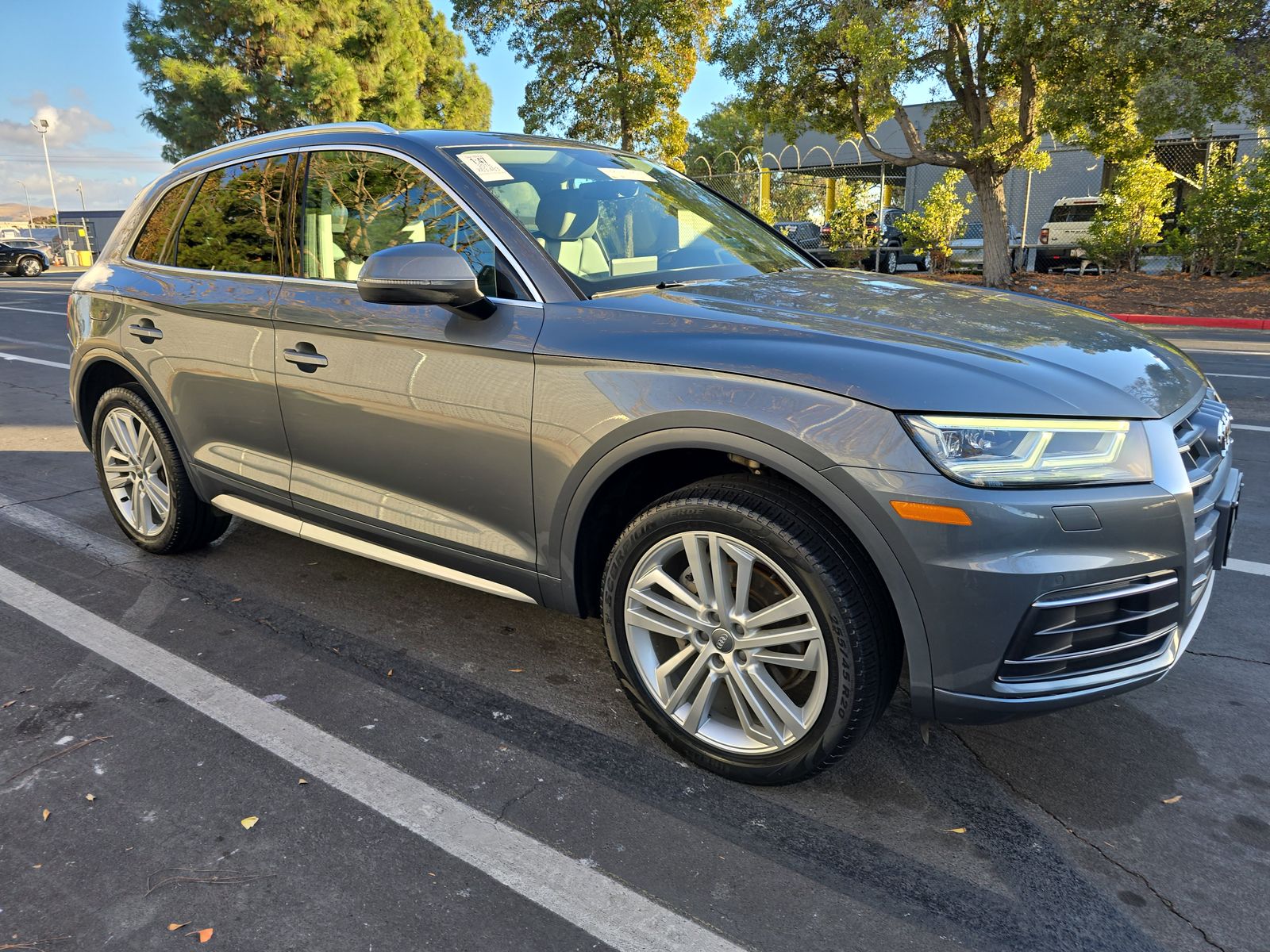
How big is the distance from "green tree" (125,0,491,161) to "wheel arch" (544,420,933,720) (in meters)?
28.9

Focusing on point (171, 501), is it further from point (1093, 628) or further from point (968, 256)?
point (968, 256)

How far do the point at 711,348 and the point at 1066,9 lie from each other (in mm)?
14561

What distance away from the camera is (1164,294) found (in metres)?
15.6

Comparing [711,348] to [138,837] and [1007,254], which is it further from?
[1007,254]

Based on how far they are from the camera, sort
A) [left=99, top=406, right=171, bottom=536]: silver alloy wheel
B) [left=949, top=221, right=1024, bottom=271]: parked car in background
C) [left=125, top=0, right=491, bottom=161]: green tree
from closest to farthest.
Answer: [left=99, top=406, right=171, bottom=536]: silver alloy wheel, [left=949, top=221, right=1024, bottom=271]: parked car in background, [left=125, top=0, right=491, bottom=161]: green tree

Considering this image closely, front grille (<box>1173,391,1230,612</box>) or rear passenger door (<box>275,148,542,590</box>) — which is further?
rear passenger door (<box>275,148,542,590</box>)

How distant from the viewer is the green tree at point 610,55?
60.8 ft

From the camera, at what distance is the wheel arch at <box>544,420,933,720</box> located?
2.07 meters

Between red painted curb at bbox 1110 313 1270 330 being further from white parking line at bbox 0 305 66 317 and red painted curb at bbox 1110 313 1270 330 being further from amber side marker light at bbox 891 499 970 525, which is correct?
white parking line at bbox 0 305 66 317

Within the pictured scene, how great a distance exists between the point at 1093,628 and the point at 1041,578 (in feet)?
0.72

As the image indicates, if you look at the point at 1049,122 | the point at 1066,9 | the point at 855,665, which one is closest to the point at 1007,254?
the point at 1049,122

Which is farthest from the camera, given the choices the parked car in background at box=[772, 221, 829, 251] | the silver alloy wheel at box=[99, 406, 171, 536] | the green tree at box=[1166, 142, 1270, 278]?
the parked car in background at box=[772, 221, 829, 251]

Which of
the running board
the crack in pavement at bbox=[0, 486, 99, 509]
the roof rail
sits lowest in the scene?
the crack in pavement at bbox=[0, 486, 99, 509]

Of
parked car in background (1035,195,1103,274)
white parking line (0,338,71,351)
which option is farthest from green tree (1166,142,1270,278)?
white parking line (0,338,71,351)
